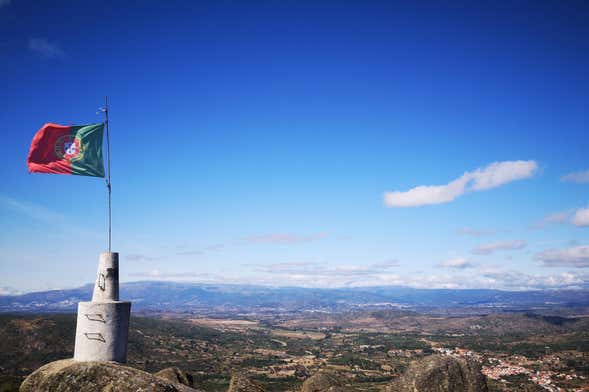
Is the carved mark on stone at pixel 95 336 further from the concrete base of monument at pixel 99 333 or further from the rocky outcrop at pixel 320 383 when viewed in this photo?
the rocky outcrop at pixel 320 383

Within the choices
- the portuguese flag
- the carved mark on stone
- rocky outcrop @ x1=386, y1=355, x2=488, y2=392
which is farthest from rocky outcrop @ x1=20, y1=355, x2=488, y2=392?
the portuguese flag

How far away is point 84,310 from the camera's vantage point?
17.8m

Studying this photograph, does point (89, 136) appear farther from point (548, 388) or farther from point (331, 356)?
point (331, 356)

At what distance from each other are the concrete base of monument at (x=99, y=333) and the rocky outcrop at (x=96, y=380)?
150 inches

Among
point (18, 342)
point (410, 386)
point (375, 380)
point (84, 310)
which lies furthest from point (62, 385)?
point (18, 342)

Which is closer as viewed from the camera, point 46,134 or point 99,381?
point 99,381

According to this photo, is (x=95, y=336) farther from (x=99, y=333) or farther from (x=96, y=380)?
(x=96, y=380)

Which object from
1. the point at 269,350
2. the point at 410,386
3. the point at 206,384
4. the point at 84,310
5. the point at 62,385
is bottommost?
the point at 269,350

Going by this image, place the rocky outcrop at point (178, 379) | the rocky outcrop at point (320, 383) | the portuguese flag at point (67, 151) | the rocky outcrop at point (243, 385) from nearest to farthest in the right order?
1. the rocky outcrop at point (178, 379)
2. the portuguese flag at point (67, 151)
3. the rocky outcrop at point (243, 385)
4. the rocky outcrop at point (320, 383)

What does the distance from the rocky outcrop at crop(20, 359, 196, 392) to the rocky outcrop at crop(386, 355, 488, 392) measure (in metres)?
10.3

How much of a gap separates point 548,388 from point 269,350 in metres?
120

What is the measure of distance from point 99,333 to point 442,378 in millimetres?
13955

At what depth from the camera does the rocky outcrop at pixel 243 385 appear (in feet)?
72.2

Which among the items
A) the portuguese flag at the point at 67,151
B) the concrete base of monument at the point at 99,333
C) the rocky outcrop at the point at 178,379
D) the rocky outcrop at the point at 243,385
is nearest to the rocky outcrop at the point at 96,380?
the rocky outcrop at the point at 178,379
